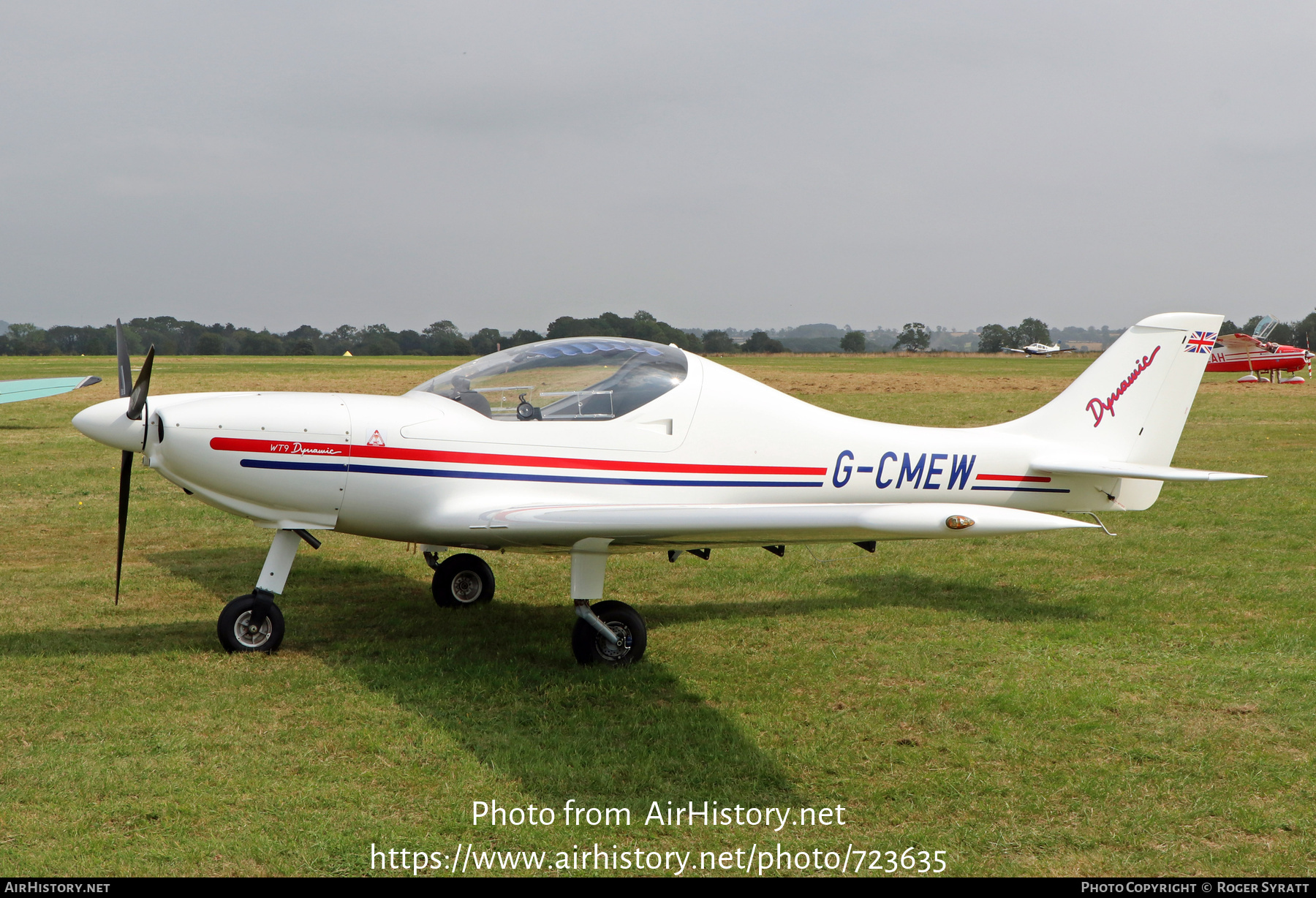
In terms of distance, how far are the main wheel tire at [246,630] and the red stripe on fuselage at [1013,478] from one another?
5.10 metres

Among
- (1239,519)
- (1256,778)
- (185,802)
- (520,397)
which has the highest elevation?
(520,397)

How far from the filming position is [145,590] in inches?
319

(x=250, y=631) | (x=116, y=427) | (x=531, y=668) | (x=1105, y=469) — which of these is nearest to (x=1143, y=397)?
(x=1105, y=469)

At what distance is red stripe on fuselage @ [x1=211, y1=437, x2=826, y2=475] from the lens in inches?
241

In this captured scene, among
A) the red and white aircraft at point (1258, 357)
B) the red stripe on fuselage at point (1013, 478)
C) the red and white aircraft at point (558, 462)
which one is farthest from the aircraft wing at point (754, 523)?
the red and white aircraft at point (1258, 357)

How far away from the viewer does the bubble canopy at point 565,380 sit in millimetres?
6523

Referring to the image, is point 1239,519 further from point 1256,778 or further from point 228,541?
point 228,541

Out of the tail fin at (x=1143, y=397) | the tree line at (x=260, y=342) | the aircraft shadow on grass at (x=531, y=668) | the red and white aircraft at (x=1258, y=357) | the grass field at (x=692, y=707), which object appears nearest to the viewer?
the grass field at (x=692, y=707)

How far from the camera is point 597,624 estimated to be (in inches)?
248

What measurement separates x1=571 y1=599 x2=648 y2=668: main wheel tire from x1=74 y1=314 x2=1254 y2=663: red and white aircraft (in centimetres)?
1

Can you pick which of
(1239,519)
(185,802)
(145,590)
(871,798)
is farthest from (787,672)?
(1239,519)

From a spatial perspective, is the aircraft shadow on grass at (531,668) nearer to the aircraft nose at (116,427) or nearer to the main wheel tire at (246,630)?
the main wheel tire at (246,630)

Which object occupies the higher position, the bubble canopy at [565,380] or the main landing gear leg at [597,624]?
the bubble canopy at [565,380]

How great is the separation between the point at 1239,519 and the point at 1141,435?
4.35 metres
